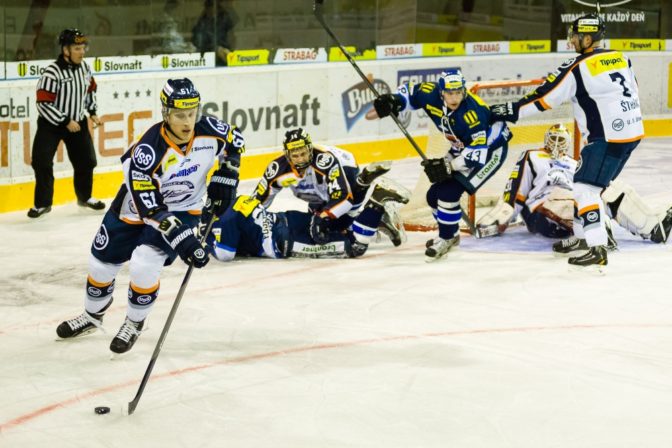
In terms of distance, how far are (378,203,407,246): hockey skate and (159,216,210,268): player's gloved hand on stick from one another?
9.43 ft

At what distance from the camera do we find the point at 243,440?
390 cm

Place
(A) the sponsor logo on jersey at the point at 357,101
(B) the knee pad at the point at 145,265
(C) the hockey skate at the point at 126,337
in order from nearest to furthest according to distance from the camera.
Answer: (B) the knee pad at the point at 145,265 < (C) the hockey skate at the point at 126,337 < (A) the sponsor logo on jersey at the point at 357,101

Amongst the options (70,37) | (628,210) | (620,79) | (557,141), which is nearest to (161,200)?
(620,79)

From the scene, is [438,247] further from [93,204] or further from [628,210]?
[93,204]

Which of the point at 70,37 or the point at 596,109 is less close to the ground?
the point at 70,37

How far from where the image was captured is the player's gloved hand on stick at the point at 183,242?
4.45 meters

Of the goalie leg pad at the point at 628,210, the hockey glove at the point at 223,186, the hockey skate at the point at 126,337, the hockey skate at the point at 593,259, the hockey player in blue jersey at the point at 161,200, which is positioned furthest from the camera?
the goalie leg pad at the point at 628,210

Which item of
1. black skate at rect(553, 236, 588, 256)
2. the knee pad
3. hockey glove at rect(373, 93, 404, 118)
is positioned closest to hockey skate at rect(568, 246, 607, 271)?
black skate at rect(553, 236, 588, 256)

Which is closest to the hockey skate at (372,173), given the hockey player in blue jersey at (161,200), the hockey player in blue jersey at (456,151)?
the hockey player in blue jersey at (456,151)

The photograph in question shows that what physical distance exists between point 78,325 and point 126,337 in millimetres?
387

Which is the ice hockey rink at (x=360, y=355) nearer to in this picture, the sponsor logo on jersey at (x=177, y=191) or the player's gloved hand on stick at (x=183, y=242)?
the player's gloved hand on stick at (x=183, y=242)

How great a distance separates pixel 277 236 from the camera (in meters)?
6.84

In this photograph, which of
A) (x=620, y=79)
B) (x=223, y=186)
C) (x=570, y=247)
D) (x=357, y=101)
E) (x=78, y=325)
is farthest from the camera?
(x=357, y=101)

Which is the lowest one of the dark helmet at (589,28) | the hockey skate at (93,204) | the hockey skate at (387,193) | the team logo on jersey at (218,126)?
the hockey skate at (93,204)
